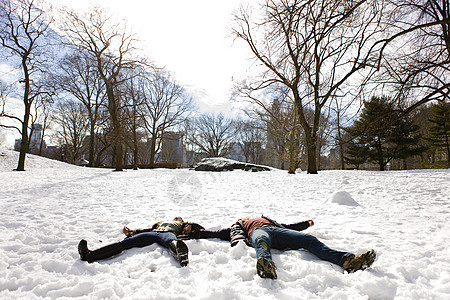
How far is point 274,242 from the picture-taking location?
2701mm

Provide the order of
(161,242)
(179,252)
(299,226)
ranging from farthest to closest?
1. (299,226)
2. (161,242)
3. (179,252)

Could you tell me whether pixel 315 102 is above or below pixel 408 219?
above

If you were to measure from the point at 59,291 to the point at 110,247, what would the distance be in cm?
72

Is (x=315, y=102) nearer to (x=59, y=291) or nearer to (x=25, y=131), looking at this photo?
(x=59, y=291)

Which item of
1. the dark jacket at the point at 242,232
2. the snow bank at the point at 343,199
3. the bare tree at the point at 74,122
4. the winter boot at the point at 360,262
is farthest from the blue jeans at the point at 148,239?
the bare tree at the point at 74,122

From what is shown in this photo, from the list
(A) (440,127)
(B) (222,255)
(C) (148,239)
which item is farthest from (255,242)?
(A) (440,127)

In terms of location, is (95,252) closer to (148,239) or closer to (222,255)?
(148,239)

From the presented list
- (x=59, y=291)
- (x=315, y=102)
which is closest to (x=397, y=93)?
(x=315, y=102)

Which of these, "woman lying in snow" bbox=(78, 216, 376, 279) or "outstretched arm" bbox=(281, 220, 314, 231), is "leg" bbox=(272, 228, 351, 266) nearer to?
"woman lying in snow" bbox=(78, 216, 376, 279)

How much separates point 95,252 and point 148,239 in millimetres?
647

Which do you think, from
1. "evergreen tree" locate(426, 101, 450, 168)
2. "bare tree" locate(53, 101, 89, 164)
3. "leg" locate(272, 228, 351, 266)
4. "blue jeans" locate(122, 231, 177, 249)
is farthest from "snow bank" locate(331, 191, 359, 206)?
"bare tree" locate(53, 101, 89, 164)

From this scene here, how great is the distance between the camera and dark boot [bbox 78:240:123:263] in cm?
235

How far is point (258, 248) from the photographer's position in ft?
7.86

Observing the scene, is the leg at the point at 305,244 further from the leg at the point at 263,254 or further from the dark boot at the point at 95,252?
the dark boot at the point at 95,252
